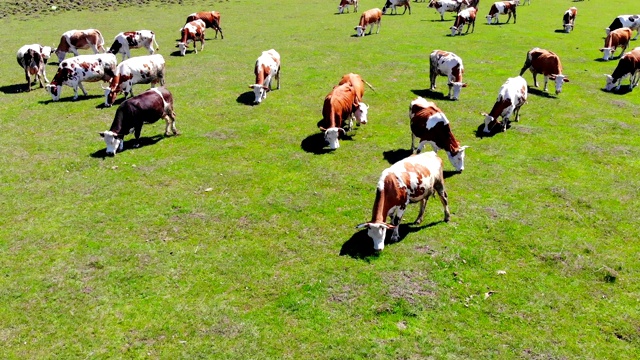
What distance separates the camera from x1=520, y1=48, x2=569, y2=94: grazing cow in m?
22.6

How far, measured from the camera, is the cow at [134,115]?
52.3ft

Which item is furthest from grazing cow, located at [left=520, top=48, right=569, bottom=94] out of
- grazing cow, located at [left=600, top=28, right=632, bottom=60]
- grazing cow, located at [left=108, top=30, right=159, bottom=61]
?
grazing cow, located at [left=108, top=30, right=159, bottom=61]

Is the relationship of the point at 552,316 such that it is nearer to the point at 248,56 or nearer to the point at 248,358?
the point at 248,358

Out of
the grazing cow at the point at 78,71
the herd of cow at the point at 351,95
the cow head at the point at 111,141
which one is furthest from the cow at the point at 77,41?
the cow head at the point at 111,141

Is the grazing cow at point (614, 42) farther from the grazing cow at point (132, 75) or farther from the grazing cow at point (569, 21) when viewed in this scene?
the grazing cow at point (132, 75)

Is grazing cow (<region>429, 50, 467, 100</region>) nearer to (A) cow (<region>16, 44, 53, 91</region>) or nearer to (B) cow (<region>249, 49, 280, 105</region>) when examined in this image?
(B) cow (<region>249, 49, 280, 105</region>)

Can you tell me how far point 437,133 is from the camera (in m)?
14.7

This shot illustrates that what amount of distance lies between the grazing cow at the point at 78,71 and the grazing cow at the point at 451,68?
15.4m

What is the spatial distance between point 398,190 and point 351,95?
7850 millimetres

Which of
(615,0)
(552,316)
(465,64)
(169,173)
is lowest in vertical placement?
(552,316)

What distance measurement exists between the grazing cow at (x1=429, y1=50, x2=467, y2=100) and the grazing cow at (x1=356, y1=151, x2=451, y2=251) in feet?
36.8

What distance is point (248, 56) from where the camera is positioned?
29266 mm

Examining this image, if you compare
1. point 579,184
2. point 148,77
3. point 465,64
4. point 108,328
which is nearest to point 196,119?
point 148,77

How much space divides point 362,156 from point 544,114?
960cm
